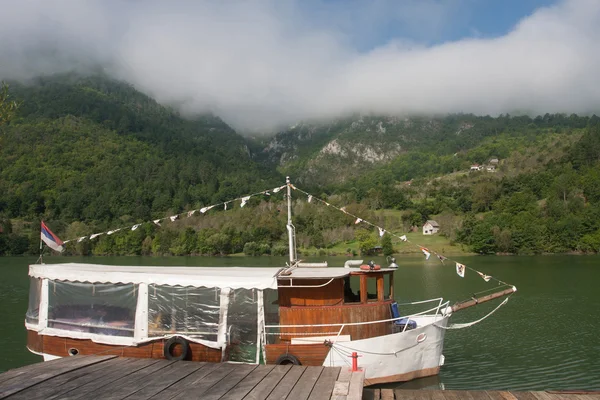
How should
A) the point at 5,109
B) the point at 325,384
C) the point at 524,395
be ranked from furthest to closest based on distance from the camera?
the point at 5,109, the point at 524,395, the point at 325,384

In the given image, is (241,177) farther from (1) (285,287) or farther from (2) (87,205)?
(1) (285,287)

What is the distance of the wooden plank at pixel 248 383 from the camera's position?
7.03m

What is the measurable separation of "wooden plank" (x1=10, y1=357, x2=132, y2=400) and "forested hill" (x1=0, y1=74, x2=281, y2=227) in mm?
111146

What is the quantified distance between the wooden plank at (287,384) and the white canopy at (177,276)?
11.4 feet

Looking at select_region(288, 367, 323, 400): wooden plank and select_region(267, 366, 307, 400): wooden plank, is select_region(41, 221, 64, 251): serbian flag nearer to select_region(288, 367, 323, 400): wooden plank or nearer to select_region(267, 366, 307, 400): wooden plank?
select_region(267, 366, 307, 400): wooden plank

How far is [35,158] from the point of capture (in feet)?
427

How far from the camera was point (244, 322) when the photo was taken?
12.3 metres

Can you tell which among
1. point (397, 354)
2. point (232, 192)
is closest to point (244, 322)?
point (397, 354)

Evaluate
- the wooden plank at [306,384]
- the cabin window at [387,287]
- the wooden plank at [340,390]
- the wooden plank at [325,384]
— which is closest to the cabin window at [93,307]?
the wooden plank at [306,384]

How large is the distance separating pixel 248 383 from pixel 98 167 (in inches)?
5723

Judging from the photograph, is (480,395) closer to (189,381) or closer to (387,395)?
(387,395)

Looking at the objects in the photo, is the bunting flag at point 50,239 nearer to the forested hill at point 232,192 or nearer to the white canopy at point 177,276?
the white canopy at point 177,276

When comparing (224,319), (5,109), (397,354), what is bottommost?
(397,354)

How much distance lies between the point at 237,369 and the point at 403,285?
101ft
